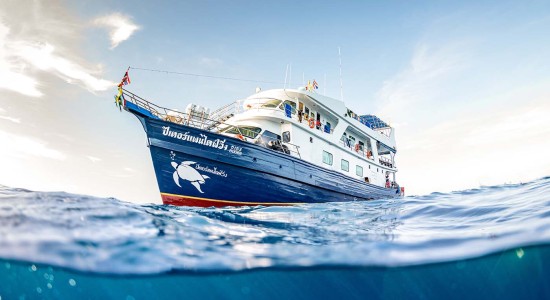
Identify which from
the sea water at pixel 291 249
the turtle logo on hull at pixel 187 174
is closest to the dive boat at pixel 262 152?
the turtle logo on hull at pixel 187 174

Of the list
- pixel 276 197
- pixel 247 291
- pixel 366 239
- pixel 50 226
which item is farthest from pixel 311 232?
pixel 276 197

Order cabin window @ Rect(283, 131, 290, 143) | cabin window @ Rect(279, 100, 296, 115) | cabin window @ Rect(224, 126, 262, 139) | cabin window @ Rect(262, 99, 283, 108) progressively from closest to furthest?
cabin window @ Rect(224, 126, 262, 139), cabin window @ Rect(283, 131, 290, 143), cabin window @ Rect(279, 100, 296, 115), cabin window @ Rect(262, 99, 283, 108)

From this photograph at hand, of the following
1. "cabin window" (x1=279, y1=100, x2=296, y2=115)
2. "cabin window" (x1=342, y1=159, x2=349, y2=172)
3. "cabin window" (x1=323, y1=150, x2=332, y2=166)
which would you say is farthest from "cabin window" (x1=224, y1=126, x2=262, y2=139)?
"cabin window" (x1=342, y1=159, x2=349, y2=172)

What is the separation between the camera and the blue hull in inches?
424

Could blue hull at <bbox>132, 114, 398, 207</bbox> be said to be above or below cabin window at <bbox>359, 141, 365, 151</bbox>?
below

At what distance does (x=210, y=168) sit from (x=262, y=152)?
2181 millimetres

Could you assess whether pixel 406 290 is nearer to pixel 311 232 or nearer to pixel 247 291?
pixel 311 232

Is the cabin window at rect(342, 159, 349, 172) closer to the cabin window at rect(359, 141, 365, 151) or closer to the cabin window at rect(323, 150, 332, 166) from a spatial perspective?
the cabin window at rect(323, 150, 332, 166)

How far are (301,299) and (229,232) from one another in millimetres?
3561

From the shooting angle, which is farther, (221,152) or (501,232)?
(221,152)

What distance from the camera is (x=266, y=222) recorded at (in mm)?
6445

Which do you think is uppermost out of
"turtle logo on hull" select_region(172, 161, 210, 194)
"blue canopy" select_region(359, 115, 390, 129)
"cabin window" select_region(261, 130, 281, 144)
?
"blue canopy" select_region(359, 115, 390, 129)

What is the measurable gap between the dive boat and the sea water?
14.0 feet

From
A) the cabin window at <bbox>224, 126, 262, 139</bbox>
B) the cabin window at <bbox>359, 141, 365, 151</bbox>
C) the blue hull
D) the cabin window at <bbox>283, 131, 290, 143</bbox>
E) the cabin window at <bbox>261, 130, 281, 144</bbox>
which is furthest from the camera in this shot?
the cabin window at <bbox>359, 141, 365, 151</bbox>
